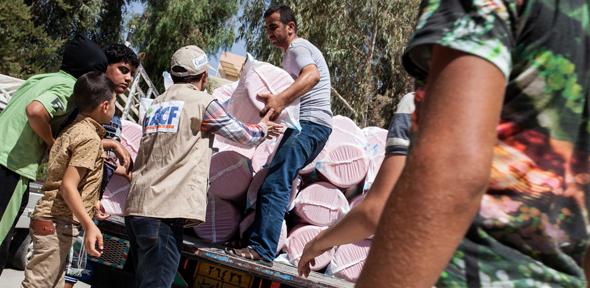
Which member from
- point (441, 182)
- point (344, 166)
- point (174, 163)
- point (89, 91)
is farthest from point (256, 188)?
point (441, 182)

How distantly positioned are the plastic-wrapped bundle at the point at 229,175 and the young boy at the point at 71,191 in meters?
1.16

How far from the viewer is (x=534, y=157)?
4.14 feet

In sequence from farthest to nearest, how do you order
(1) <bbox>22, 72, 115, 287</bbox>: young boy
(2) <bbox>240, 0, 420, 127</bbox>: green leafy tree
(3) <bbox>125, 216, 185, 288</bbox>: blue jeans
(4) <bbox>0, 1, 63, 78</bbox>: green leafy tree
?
(2) <bbox>240, 0, 420, 127</bbox>: green leafy tree < (4) <bbox>0, 1, 63, 78</bbox>: green leafy tree < (3) <bbox>125, 216, 185, 288</bbox>: blue jeans < (1) <bbox>22, 72, 115, 287</bbox>: young boy

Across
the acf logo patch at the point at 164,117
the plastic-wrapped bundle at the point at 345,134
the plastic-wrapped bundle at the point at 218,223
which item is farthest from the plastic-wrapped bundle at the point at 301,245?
the acf logo patch at the point at 164,117

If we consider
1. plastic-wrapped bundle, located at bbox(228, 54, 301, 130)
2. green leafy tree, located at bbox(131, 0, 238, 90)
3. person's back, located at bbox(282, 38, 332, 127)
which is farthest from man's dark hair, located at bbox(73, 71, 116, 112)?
green leafy tree, located at bbox(131, 0, 238, 90)

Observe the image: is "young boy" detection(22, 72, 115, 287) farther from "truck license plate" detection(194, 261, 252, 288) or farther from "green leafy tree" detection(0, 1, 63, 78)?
"green leafy tree" detection(0, 1, 63, 78)

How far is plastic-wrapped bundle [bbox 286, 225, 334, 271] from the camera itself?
5023mm

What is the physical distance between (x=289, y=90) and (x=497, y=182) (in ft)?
12.0

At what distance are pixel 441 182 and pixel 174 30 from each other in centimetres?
2570

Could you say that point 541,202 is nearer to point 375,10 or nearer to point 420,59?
point 420,59

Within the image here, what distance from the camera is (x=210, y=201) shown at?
5.04 metres

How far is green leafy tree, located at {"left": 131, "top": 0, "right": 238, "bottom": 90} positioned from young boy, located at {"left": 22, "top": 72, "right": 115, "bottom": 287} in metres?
22.0

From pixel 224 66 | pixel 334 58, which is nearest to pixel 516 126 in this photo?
pixel 334 58

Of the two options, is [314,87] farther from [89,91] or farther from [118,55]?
[89,91]
